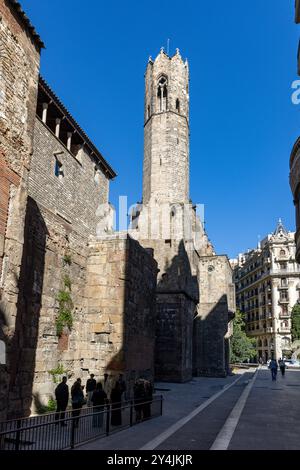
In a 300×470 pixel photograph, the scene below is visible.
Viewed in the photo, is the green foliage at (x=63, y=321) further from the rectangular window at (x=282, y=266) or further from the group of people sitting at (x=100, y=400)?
the rectangular window at (x=282, y=266)

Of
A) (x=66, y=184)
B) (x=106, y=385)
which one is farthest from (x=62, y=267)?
(x=106, y=385)

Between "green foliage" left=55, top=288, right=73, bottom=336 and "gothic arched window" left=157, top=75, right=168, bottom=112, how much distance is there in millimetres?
25033

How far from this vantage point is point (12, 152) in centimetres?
986

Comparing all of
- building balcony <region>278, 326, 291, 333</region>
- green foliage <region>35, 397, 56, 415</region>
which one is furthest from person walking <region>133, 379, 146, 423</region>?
building balcony <region>278, 326, 291, 333</region>

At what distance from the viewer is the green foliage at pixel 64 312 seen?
14234 millimetres

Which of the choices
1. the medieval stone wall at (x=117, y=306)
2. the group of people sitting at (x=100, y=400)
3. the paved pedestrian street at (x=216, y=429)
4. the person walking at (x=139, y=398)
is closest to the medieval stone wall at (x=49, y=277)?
the medieval stone wall at (x=117, y=306)

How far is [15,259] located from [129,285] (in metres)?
7.56

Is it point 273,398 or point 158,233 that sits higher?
point 158,233

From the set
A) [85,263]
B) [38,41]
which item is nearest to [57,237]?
[85,263]

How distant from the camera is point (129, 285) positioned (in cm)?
1670

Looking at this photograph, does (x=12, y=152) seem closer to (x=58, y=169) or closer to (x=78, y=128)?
(x=58, y=169)

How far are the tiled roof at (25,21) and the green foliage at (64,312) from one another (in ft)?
26.5

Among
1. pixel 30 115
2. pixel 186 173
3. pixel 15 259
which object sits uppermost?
pixel 186 173

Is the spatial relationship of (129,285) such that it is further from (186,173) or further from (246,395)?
(186,173)
